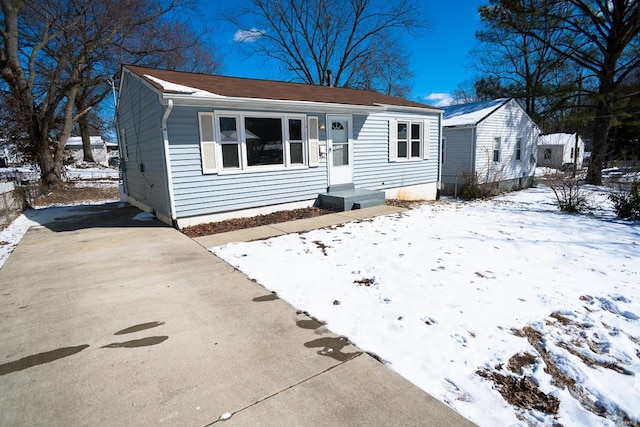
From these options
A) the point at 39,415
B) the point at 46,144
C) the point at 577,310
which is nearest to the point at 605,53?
the point at 577,310

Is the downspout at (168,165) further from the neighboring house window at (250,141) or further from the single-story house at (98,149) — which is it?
the single-story house at (98,149)

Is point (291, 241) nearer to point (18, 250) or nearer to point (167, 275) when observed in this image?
point (167, 275)

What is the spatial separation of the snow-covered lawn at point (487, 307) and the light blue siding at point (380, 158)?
12.0 ft

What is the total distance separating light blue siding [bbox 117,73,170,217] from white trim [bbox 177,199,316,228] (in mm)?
510

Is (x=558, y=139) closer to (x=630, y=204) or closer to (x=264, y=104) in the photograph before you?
(x=630, y=204)

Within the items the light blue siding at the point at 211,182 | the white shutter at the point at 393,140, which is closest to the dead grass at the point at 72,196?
the light blue siding at the point at 211,182

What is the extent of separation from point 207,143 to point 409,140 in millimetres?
6761

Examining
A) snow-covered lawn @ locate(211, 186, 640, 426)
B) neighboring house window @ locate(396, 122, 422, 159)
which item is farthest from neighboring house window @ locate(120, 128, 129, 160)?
neighboring house window @ locate(396, 122, 422, 159)

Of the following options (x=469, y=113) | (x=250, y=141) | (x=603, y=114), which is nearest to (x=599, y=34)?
(x=603, y=114)

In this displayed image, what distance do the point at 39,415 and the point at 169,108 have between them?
17.6 feet

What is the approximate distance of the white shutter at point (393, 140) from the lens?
10.3 m

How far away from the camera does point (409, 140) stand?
11.0 metres

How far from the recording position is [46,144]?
1447 centimetres

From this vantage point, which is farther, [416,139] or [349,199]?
[416,139]
